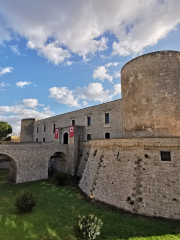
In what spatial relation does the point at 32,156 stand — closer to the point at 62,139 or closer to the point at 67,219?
the point at 62,139

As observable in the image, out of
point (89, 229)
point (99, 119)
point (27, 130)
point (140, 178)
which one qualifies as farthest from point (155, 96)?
point (27, 130)

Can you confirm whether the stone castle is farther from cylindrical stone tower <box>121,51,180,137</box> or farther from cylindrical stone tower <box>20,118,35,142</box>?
cylindrical stone tower <box>20,118,35,142</box>

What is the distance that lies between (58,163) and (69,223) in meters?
16.7

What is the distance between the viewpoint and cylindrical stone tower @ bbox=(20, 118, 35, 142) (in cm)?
4103

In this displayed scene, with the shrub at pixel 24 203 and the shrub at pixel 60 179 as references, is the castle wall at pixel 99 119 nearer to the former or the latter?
the shrub at pixel 60 179

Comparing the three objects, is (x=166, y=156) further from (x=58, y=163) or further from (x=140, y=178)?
(x=58, y=163)

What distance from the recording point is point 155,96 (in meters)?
12.2

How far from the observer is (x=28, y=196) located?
9.75 metres

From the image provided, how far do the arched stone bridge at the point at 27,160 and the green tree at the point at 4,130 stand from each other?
73.8 feet

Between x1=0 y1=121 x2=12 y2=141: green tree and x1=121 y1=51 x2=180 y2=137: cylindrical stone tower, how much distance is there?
35251 mm

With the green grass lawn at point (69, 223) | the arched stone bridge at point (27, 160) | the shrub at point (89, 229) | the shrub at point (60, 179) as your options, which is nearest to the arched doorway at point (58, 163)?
the arched stone bridge at point (27, 160)

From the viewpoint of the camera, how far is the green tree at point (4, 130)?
123 ft

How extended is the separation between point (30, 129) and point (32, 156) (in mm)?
24604

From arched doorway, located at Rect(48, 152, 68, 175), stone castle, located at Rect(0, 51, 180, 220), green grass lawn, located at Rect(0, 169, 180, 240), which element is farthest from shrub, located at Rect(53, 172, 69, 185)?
arched doorway, located at Rect(48, 152, 68, 175)
